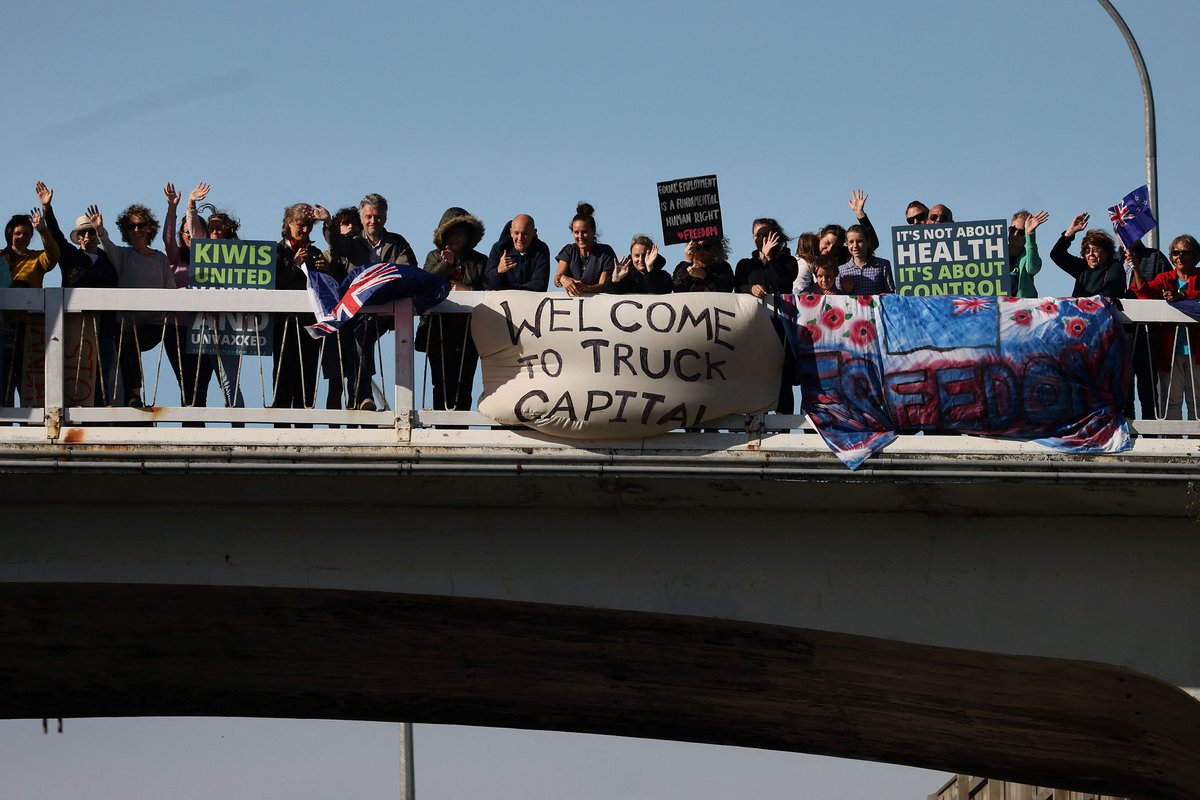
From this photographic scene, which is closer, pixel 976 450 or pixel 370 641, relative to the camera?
pixel 976 450

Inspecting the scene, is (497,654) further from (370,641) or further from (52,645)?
(52,645)

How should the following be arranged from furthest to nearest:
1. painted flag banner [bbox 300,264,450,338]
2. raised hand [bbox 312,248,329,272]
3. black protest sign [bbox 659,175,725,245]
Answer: black protest sign [bbox 659,175,725,245] < raised hand [bbox 312,248,329,272] < painted flag banner [bbox 300,264,450,338]

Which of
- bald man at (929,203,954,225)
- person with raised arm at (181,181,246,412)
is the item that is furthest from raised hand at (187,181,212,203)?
bald man at (929,203,954,225)

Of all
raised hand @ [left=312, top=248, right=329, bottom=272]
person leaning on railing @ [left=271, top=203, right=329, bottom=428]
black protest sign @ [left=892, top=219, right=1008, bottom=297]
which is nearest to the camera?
person leaning on railing @ [left=271, top=203, right=329, bottom=428]

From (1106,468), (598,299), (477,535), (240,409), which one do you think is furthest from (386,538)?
(1106,468)

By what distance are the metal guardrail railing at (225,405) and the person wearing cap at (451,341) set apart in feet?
0.81

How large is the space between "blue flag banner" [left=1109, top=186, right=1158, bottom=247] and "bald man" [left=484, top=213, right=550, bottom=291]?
15.6 feet

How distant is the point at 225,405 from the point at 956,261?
580cm

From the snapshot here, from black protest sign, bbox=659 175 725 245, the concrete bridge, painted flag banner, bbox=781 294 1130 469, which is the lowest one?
the concrete bridge

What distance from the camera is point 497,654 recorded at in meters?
15.7

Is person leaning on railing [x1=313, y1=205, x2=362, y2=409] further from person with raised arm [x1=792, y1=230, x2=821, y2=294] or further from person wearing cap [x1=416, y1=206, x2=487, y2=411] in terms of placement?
person with raised arm [x1=792, y1=230, x2=821, y2=294]

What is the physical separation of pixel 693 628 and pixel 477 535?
88.3 inches

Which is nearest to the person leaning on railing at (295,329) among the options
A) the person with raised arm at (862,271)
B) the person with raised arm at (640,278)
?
the person with raised arm at (640,278)

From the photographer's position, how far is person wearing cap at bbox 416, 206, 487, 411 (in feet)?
41.8
